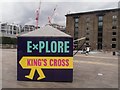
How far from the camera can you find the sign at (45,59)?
9562 mm

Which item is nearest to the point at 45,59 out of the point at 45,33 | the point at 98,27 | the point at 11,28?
the point at 45,33

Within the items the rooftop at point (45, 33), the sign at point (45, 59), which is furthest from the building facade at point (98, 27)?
the sign at point (45, 59)

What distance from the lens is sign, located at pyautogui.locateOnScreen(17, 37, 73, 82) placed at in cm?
956

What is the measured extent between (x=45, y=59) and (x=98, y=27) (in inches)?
3059

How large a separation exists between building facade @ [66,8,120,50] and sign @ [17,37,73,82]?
6748 centimetres

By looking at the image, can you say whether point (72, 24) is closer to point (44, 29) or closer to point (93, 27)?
point (93, 27)

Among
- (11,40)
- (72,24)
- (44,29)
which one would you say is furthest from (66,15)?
(44,29)

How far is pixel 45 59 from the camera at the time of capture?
9.60 m

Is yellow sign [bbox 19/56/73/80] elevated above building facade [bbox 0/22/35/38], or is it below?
below

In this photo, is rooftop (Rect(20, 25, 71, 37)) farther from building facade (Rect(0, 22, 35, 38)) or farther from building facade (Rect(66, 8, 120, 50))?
building facade (Rect(0, 22, 35, 38))

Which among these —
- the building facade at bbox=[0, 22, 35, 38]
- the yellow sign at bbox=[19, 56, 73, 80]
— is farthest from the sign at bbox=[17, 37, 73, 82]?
the building facade at bbox=[0, 22, 35, 38]

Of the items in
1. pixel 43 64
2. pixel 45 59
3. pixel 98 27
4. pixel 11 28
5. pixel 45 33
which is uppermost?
pixel 11 28

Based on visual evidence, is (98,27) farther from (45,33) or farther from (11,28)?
(11,28)

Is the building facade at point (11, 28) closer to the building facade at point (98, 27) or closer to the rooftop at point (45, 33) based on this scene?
the building facade at point (98, 27)
